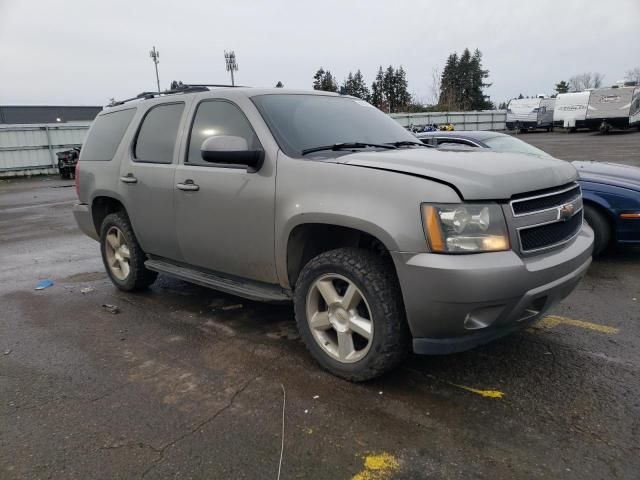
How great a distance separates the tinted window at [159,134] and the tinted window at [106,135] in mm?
362

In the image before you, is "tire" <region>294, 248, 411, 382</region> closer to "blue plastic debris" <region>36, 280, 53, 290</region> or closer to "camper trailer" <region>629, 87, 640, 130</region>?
"blue plastic debris" <region>36, 280, 53, 290</region>

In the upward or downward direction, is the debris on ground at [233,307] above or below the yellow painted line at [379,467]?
below

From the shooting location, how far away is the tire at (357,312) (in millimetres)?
2854

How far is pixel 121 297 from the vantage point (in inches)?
200

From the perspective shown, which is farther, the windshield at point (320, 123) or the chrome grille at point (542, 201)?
the windshield at point (320, 123)

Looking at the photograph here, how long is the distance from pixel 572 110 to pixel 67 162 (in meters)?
31.9

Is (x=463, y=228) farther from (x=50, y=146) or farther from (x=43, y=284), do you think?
(x=50, y=146)

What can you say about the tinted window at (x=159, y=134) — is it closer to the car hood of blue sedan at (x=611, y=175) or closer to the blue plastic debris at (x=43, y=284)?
the blue plastic debris at (x=43, y=284)

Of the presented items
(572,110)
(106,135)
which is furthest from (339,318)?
(572,110)

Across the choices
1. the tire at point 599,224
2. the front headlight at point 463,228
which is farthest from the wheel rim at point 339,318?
the tire at point 599,224

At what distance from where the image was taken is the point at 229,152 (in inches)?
127

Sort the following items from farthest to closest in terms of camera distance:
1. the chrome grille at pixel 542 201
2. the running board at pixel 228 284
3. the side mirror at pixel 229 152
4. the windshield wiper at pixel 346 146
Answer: the running board at pixel 228 284
the windshield wiper at pixel 346 146
the side mirror at pixel 229 152
the chrome grille at pixel 542 201

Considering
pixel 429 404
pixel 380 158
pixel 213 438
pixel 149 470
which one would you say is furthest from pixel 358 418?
pixel 380 158

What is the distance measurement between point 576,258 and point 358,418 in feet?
5.15
